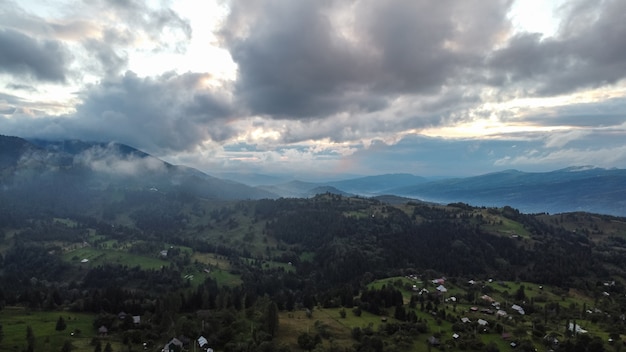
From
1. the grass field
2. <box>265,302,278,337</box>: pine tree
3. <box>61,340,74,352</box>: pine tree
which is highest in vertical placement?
<box>265,302,278,337</box>: pine tree

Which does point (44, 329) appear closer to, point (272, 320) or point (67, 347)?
point (67, 347)

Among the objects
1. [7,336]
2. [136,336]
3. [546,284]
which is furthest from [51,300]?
[546,284]

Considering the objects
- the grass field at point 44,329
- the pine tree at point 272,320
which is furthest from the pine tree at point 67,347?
the pine tree at point 272,320

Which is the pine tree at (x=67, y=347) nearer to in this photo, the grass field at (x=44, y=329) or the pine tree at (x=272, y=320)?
the grass field at (x=44, y=329)

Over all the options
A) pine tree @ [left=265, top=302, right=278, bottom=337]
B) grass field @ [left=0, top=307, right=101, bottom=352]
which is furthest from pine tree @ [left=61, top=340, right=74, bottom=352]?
pine tree @ [left=265, top=302, right=278, bottom=337]

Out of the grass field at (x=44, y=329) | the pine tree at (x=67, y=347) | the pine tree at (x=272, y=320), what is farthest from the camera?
the pine tree at (x=272, y=320)

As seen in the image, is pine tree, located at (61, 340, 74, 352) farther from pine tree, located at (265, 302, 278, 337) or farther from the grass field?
pine tree, located at (265, 302, 278, 337)

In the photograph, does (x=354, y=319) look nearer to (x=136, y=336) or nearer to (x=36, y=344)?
(x=136, y=336)

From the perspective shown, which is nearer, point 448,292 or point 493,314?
point 493,314

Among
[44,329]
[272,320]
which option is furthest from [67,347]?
[272,320]

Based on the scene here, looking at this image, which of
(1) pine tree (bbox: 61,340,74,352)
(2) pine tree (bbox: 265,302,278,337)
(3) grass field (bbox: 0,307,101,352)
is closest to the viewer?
(1) pine tree (bbox: 61,340,74,352)

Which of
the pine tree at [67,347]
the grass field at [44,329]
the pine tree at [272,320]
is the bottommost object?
the grass field at [44,329]
